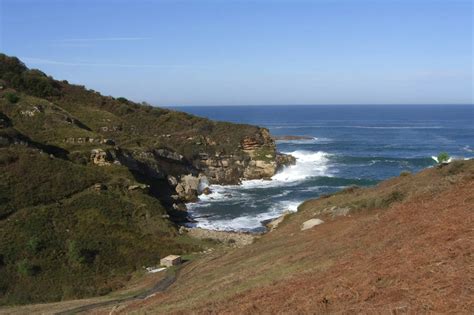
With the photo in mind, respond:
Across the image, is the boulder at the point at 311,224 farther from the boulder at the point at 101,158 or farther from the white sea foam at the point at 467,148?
the white sea foam at the point at 467,148

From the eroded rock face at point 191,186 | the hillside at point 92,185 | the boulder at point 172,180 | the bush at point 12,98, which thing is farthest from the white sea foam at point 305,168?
the bush at point 12,98

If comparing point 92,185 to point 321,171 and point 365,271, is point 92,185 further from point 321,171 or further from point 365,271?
point 321,171

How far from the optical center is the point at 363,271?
13523 millimetres

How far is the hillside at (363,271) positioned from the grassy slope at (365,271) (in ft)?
0.09

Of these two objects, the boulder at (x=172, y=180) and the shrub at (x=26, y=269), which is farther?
the boulder at (x=172, y=180)

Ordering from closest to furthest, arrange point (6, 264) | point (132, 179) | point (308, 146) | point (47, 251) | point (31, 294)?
point (31, 294)
point (6, 264)
point (47, 251)
point (132, 179)
point (308, 146)

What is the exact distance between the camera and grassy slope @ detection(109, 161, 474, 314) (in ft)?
35.4

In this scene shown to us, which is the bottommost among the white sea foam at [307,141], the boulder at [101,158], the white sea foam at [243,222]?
the white sea foam at [243,222]

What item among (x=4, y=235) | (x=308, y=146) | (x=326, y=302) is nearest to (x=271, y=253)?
(x=326, y=302)

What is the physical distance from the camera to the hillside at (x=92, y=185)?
36.1 meters

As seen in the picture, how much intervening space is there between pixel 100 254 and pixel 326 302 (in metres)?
30.2

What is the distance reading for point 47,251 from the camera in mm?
37781

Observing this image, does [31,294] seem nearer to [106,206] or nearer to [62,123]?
[106,206]

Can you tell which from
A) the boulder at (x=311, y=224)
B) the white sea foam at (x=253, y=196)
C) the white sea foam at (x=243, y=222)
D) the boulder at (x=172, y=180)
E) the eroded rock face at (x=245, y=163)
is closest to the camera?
the boulder at (x=311, y=224)
